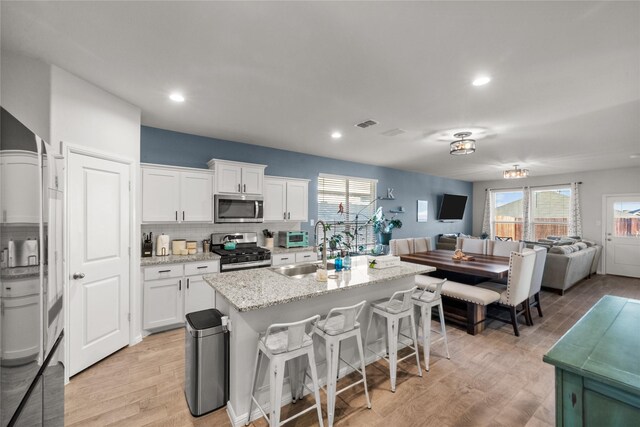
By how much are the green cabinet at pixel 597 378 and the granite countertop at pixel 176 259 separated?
3.41 metres

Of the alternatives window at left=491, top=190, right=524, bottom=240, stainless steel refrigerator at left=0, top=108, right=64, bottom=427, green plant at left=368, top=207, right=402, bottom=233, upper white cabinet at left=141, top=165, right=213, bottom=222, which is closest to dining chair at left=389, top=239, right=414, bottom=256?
green plant at left=368, top=207, right=402, bottom=233

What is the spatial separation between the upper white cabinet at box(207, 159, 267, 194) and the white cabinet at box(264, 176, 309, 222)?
239mm

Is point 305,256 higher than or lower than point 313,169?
lower

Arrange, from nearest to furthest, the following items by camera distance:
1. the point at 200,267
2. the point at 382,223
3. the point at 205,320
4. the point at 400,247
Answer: the point at 205,320 < the point at 200,267 < the point at 400,247 < the point at 382,223

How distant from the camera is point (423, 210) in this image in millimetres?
7797

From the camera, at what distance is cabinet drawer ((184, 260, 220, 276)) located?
3412 millimetres

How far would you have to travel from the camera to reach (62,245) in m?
2.32

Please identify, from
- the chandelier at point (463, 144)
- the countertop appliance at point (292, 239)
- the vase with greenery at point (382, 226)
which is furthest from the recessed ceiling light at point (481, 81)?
the vase with greenery at point (382, 226)

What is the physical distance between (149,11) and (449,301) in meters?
4.43

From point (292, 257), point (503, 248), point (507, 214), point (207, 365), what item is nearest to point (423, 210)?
point (503, 248)

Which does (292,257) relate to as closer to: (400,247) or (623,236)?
(400,247)

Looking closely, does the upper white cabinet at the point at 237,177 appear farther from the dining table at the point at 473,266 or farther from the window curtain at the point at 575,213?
Result: the window curtain at the point at 575,213

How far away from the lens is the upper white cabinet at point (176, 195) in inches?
134

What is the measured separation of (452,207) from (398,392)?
714cm
